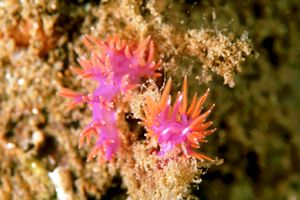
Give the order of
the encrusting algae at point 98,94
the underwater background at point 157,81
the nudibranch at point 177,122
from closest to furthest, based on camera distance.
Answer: the nudibranch at point 177,122, the encrusting algae at point 98,94, the underwater background at point 157,81

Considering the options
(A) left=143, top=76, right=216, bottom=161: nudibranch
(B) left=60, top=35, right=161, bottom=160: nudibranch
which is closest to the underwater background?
(B) left=60, top=35, right=161, bottom=160: nudibranch

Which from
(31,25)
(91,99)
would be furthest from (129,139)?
(31,25)

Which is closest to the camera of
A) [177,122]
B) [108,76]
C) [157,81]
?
[177,122]

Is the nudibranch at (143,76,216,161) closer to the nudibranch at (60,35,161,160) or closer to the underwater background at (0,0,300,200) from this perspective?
the nudibranch at (60,35,161,160)

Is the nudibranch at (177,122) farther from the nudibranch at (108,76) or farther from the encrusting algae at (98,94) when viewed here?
the nudibranch at (108,76)

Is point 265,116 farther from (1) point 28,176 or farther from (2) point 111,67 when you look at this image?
(1) point 28,176

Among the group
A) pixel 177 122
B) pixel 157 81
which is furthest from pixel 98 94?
pixel 177 122

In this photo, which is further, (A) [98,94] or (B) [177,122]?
(A) [98,94]

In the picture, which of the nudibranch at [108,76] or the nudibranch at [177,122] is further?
the nudibranch at [108,76]

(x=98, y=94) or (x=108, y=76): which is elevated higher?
(x=108, y=76)

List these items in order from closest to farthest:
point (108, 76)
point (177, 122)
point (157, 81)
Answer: point (177, 122) < point (108, 76) < point (157, 81)

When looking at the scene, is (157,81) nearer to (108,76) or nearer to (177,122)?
(108,76)

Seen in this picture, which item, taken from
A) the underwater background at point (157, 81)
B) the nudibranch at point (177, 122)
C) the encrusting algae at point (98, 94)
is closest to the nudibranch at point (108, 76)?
the encrusting algae at point (98, 94)
